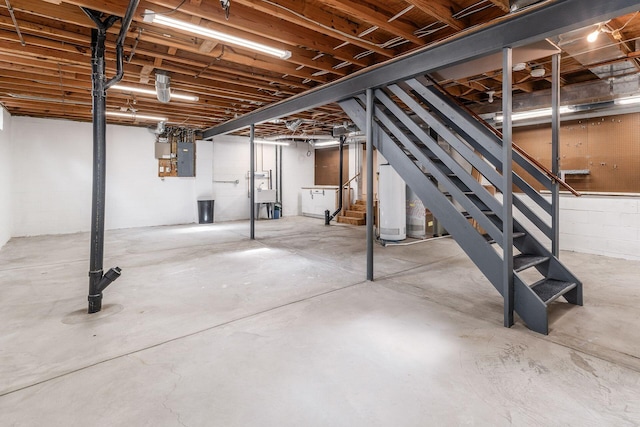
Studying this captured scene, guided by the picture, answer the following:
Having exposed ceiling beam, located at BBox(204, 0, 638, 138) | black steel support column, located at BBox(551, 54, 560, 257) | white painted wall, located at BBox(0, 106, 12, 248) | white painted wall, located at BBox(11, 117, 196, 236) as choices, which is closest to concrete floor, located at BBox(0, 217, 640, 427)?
black steel support column, located at BBox(551, 54, 560, 257)

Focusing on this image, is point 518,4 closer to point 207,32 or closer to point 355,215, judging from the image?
point 207,32

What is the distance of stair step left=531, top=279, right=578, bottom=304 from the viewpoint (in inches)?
111

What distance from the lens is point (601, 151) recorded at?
236 inches

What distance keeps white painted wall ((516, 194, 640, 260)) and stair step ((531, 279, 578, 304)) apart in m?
2.99

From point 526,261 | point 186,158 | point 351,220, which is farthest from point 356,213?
point 526,261

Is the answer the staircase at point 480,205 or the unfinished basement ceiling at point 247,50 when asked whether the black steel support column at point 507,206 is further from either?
the unfinished basement ceiling at point 247,50

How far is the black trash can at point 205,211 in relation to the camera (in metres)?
9.43

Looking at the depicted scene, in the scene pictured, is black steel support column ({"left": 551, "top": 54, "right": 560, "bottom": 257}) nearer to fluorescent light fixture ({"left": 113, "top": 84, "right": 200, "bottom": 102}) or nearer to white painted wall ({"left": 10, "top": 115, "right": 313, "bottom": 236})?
fluorescent light fixture ({"left": 113, "top": 84, "right": 200, "bottom": 102})

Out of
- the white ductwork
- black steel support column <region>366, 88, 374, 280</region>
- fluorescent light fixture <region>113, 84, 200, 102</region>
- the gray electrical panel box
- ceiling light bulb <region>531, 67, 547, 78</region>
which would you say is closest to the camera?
black steel support column <region>366, 88, 374, 280</region>

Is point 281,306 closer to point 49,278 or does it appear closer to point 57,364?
point 57,364

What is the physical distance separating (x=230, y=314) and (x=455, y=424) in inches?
79.5

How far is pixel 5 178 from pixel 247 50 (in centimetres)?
571

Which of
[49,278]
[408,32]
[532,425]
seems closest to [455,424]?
[532,425]

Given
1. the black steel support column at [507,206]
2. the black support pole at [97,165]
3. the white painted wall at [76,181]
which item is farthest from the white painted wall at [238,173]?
the black steel support column at [507,206]
